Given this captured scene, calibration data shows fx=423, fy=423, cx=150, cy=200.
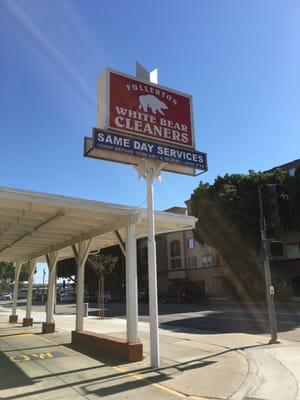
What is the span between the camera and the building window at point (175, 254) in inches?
2469

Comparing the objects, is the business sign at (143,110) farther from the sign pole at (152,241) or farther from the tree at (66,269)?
the tree at (66,269)

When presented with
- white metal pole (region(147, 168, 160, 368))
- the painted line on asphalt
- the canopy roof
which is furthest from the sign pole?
the canopy roof

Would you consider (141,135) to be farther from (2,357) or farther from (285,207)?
(285,207)

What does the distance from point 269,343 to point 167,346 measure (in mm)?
3208

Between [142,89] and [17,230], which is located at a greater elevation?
[142,89]

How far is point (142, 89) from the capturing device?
11.5 meters

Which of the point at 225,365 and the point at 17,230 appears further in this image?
the point at 17,230

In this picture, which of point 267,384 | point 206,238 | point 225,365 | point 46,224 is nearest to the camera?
point 267,384

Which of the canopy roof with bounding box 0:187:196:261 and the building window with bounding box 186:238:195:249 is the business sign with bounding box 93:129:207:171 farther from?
the building window with bounding box 186:238:195:249

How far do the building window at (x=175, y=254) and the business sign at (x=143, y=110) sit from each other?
169 feet

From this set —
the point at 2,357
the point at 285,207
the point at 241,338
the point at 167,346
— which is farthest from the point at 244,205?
the point at 2,357

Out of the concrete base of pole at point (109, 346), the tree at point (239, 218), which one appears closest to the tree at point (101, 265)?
the tree at point (239, 218)

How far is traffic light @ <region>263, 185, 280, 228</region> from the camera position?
1327cm

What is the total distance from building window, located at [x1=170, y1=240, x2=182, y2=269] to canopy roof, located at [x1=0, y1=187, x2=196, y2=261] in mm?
46538
